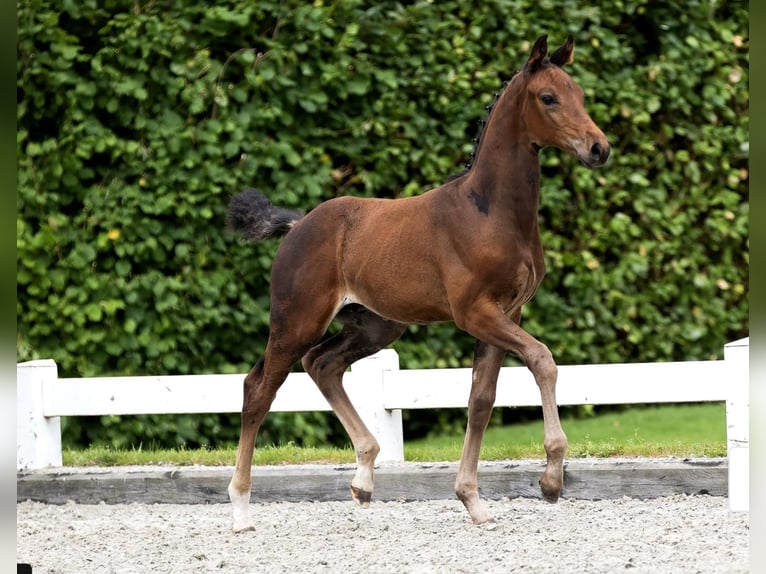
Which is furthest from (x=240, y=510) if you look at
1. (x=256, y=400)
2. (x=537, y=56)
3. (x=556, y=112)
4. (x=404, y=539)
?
(x=537, y=56)

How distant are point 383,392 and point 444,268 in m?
1.89

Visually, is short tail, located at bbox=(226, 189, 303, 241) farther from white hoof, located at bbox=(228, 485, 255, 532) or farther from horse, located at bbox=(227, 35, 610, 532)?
white hoof, located at bbox=(228, 485, 255, 532)

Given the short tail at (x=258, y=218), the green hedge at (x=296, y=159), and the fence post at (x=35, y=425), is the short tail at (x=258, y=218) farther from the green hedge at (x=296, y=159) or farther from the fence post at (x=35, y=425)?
the fence post at (x=35, y=425)

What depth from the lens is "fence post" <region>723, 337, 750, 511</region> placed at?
5145 millimetres

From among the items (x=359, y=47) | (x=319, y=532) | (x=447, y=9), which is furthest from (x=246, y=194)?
(x=447, y=9)

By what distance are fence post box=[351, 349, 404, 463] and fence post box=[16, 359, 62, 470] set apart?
6.57 ft

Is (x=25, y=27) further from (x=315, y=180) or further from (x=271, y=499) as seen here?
(x=271, y=499)

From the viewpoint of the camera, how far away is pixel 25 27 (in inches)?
305

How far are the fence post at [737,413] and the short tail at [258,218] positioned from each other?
2.40 meters

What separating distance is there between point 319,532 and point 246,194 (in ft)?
5.81

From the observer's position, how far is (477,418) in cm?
508

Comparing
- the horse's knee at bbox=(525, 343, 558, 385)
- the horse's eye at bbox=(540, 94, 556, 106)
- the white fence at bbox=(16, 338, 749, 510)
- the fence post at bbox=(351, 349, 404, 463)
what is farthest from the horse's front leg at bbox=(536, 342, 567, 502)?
the fence post at bbox=(351, 349, 404, 463)

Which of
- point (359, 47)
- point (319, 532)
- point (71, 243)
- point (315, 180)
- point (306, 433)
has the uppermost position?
point (359, 47)

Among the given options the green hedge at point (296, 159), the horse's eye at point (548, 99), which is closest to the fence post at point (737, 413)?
the horse's eye at point (548, 99)
